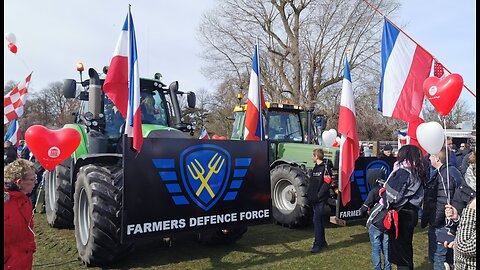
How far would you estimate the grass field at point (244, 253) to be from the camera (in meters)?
4.75

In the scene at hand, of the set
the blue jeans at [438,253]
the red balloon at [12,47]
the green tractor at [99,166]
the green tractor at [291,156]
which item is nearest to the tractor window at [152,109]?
the green tractor at [99,166]

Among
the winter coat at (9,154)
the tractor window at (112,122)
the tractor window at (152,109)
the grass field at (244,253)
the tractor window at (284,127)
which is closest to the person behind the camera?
the grass field at (244,253)

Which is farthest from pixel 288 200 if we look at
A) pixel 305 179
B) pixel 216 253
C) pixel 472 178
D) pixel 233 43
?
pixel 233 43

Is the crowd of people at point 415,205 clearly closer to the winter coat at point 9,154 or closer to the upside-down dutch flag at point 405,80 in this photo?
the upside-down dutch flag at point 405,80

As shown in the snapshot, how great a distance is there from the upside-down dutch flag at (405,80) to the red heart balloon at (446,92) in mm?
834

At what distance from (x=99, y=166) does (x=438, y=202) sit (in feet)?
13.1

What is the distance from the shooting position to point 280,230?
22.1 feet

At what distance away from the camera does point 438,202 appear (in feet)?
13.3

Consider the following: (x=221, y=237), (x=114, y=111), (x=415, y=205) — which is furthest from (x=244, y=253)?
(x=114, y=111)

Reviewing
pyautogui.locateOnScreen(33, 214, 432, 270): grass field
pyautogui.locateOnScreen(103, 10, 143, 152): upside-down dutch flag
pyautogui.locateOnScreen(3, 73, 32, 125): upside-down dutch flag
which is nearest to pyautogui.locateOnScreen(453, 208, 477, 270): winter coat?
pyautogui.locateOnScreen(33, 214, 432, 270): grass field

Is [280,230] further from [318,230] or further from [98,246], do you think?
[98,246]

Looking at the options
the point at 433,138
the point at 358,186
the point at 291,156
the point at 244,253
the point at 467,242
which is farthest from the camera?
the point at 291,156

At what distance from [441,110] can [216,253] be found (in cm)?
346

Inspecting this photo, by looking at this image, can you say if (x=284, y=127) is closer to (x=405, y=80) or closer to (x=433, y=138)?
(x=405, y=80)
